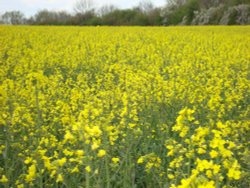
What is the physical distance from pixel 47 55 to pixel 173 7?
39.5 metres

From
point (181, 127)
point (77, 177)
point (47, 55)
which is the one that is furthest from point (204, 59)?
point (181, 127)

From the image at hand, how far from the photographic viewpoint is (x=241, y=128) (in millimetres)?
3730

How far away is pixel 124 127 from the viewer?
144 inches

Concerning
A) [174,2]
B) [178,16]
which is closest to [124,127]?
[178,16]

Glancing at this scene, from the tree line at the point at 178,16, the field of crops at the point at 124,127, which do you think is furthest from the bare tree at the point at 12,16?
the field of crops at the point at 124,127

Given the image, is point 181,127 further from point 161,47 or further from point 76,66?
point 161,47

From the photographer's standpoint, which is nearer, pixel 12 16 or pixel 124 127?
pixel 124 127

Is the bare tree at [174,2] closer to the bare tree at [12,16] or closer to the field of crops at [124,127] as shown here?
the bare tree at [12,16]

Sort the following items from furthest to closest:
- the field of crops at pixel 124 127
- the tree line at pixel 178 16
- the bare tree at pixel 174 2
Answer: the bare tree at pixel 174 2 → the tree line at pixel 178 16 → the field of crops at pixel 124 127

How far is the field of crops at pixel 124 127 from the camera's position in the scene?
7.63 feet

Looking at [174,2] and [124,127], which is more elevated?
[174,2]

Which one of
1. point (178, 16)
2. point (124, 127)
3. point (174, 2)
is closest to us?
point (124, 127)

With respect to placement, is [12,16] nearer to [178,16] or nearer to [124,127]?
[178,16]

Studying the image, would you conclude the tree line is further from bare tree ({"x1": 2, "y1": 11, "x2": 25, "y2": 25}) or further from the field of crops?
the field of crops
